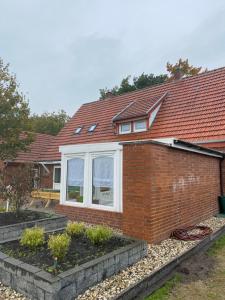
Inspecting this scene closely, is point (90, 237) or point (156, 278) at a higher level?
point (90, 237)

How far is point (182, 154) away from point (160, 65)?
24.9m

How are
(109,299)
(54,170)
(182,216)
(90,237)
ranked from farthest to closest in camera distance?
1. (54,170)
2. (182,216)
3. (90,237)
4. (109,299)

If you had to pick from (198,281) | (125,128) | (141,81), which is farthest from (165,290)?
(141,81)

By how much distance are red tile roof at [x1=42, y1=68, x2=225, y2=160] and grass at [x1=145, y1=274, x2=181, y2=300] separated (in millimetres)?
7348

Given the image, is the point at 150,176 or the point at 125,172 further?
the point at 125,172

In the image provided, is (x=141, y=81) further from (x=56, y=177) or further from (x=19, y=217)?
(x=19, y=217)

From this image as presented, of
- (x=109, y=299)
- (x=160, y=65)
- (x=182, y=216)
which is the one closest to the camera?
(x=109, y=299)

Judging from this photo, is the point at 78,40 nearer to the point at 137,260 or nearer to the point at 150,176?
the point at 150,176

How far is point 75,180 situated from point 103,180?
1.35 m

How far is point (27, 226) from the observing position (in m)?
6.93

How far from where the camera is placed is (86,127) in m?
16.5

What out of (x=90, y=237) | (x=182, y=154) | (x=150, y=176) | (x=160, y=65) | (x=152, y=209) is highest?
(x=160, y=65)

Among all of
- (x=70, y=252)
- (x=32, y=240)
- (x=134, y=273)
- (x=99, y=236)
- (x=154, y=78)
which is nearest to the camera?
(x=134, y=273)

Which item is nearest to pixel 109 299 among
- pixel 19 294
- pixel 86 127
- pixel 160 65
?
pixel 19 294
